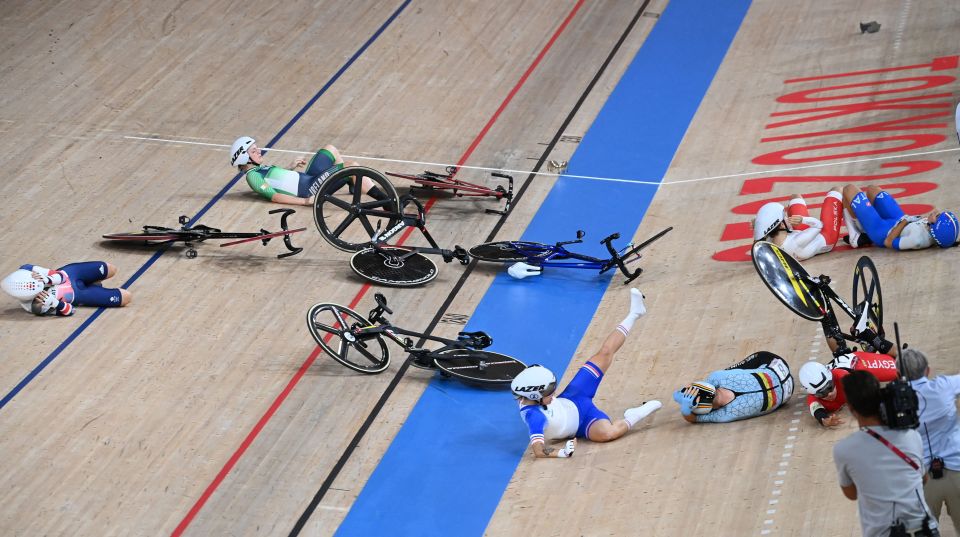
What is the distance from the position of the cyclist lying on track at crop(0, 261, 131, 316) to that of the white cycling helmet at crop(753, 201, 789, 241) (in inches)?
190

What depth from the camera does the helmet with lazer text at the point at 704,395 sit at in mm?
6820

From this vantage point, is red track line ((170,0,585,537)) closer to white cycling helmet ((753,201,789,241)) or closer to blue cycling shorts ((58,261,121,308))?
blue cycling shorts ((58,261,121,308))

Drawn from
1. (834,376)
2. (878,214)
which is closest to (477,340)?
(834,376)

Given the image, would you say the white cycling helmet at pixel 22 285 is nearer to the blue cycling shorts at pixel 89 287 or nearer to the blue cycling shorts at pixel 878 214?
the blue cycling shorts at pixel 89 287

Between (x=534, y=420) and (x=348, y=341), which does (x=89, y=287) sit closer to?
(x=348, y=341)

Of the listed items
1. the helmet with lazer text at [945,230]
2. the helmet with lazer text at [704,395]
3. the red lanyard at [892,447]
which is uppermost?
the red lanyard at [892,447]

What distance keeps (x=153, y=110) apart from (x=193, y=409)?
5337 millimetres

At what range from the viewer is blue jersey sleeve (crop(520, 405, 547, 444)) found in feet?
22.5

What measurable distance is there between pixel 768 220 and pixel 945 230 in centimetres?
122

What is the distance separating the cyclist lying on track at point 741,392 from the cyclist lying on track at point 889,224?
1.97m

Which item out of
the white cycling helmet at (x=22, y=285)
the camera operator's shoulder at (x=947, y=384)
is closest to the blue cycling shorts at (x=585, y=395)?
the camera operator's shoulder at (x=947, y=384)

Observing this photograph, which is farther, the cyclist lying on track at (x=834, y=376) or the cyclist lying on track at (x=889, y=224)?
the cyclist lying on track at (x=889, y=224)

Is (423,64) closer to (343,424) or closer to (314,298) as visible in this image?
(314,298)

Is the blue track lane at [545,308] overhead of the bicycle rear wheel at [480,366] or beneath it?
beneath
